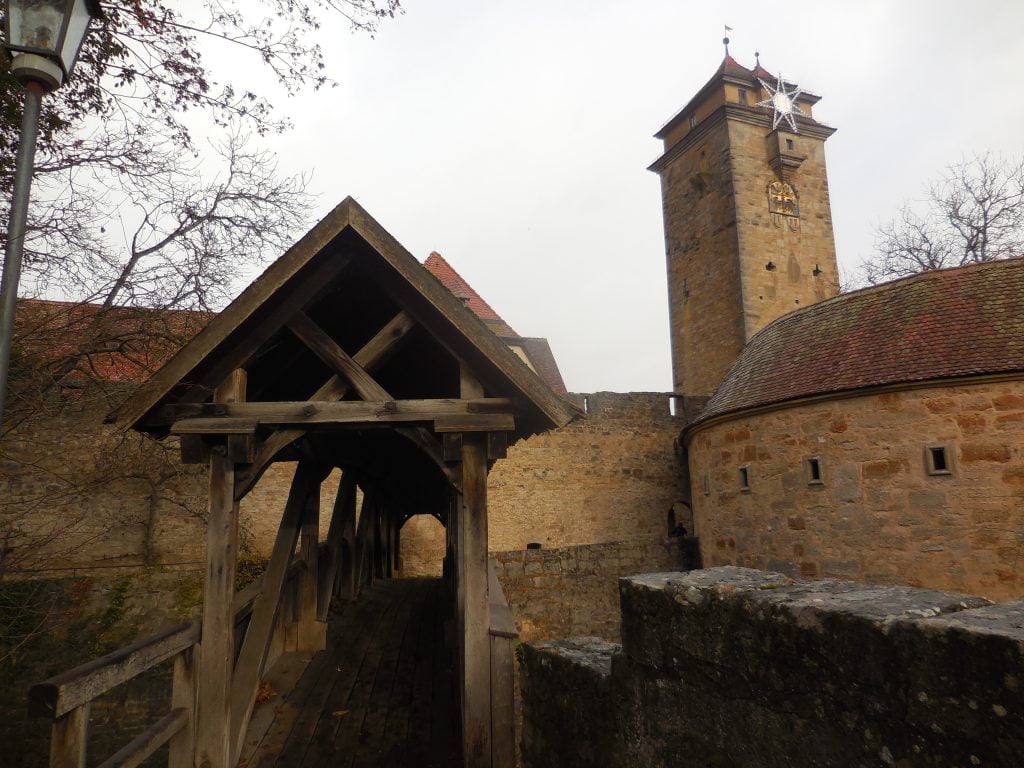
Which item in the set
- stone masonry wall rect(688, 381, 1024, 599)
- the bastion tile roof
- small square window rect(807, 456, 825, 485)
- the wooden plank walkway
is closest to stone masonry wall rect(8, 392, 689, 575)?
the bastion tile roof

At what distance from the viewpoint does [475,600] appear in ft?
13.3

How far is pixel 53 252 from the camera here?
692 centimetres

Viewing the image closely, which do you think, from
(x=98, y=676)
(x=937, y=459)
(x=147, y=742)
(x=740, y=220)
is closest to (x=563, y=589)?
(x=937, y=459)

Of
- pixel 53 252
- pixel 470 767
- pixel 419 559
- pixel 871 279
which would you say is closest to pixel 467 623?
pixel 470 767

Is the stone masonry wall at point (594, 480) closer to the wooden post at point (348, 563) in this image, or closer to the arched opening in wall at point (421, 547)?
the arched opening in wall at point (421, 547)

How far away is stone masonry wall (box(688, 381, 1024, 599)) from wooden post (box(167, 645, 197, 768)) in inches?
369

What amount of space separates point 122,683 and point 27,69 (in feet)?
10.1

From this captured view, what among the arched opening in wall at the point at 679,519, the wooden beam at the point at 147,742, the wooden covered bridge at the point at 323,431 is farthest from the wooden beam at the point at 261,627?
the arched opening in wall at the point at 679,519

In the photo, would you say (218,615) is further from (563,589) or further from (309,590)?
(563,589)

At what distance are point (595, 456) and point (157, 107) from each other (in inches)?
532

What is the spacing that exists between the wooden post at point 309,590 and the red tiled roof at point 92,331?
3006 mm

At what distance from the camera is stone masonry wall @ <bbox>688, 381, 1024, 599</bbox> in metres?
8.99

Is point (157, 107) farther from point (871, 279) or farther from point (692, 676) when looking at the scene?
point (871, 279)

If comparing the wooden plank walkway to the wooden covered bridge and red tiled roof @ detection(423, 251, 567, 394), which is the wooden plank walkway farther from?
red tiled roof @ detection(423, 251, 567, 394)
